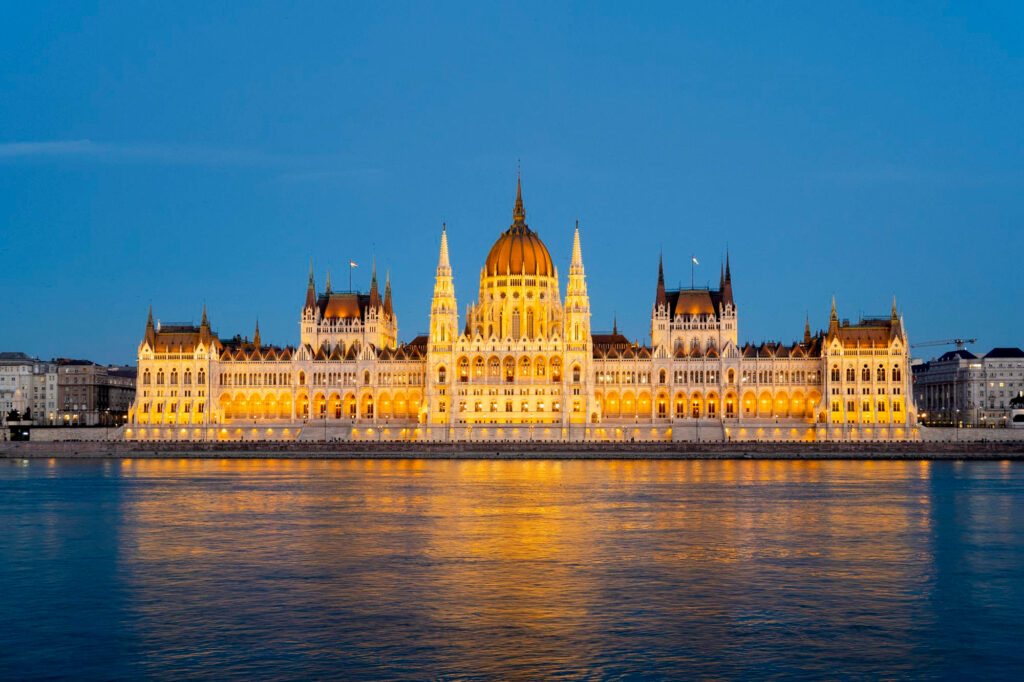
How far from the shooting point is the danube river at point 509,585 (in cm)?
2652

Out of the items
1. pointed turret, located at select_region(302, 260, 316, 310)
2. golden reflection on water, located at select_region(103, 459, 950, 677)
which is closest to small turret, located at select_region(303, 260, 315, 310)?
pointed turret, located at select_region(302, 260, 316, 310)

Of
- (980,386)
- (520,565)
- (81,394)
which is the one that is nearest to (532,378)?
(980,386)

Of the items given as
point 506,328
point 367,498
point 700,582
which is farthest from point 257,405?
point 700,582

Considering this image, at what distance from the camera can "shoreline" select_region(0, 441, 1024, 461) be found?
118625 millimetres

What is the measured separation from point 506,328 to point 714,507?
270 ft

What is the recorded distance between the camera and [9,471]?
99688mm

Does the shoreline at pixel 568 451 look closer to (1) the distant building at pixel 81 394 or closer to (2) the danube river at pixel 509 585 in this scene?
(1) the distant building at pixel 81 394

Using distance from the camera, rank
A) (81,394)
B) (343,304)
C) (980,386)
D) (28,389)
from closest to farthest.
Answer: (343,304) → (980,386) → (28,389) → (81,394)

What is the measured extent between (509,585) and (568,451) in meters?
85.6

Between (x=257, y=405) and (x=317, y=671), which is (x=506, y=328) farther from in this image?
(x=317, y=671)

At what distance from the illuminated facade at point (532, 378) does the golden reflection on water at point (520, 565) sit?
59.1 m

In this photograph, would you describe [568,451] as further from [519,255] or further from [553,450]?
[519,255]

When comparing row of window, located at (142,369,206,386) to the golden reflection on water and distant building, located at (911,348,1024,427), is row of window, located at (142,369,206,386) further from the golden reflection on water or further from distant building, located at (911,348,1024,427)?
distant building, located at (911,348,1024,427)

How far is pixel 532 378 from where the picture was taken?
135 metres
